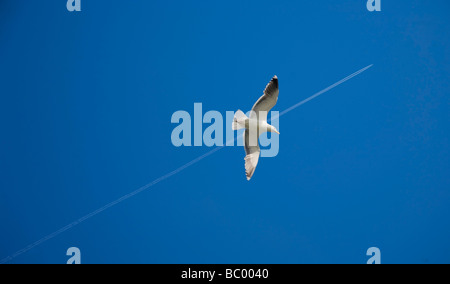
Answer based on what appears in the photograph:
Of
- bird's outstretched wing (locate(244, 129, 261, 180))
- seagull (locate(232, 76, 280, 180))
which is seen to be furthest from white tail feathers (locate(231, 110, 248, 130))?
bird's outstretched wing (locate(244, 129, 261, 180))

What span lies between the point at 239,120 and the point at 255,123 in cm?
23

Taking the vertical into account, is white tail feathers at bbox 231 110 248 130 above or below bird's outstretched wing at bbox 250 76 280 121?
below

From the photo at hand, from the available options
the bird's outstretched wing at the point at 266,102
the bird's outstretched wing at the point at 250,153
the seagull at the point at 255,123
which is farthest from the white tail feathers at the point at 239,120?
the bird's outstretched wing at the point at 250,153

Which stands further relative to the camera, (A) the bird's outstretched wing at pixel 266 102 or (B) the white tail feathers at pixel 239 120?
(B) the white tail feathers at pixel 239 120

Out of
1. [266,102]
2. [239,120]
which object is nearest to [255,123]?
[239,120]

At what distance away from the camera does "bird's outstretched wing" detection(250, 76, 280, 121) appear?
615cm

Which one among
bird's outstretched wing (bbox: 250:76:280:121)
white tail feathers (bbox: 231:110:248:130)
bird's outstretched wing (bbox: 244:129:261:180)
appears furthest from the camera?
bird's outstretched wing (bbox: 244:129:261:180)

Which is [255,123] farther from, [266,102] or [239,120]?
[266,102]

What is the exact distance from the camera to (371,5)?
34.4 feet

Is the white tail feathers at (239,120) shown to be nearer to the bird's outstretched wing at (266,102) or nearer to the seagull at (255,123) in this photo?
the seagull at (255,123)

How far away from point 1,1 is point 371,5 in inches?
380

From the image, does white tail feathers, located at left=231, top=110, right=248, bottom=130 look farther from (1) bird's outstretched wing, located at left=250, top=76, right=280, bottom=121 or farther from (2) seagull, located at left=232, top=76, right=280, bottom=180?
(1) bird's outstretched wing, located at left=250, top=76, right=280, bottom=121

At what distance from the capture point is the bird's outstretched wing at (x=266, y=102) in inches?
242
